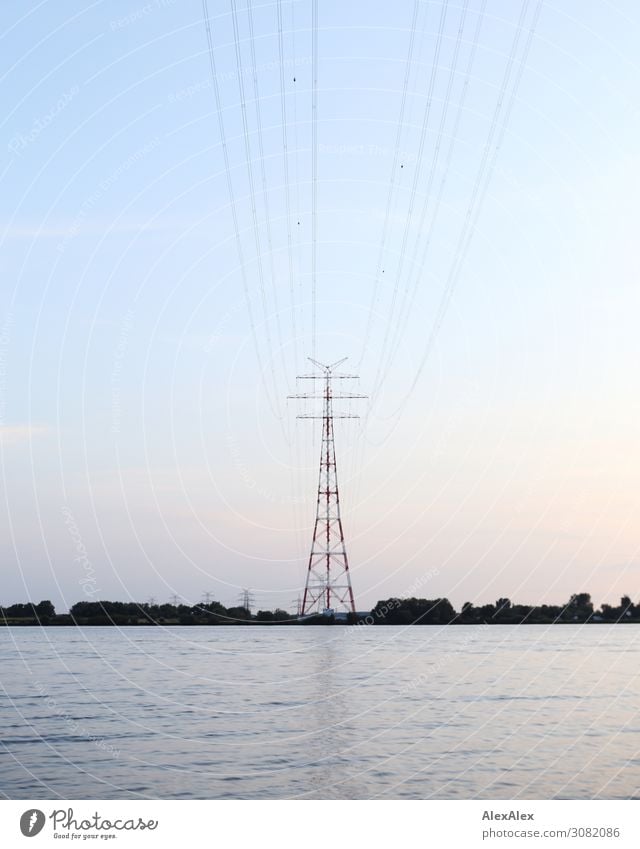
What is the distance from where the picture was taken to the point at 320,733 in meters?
43.8

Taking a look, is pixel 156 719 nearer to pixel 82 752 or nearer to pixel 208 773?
pixel 82 752

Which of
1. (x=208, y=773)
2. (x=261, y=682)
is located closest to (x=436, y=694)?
(x=261, y=682)

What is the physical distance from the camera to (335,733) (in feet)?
144

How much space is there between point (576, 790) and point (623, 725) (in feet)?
54.0

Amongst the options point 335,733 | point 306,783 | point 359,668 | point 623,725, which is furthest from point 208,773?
Answer: point 359,668

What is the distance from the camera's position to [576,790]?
31500 mm

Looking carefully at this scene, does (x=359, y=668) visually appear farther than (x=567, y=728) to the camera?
Yes

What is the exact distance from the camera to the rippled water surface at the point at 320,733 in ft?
107

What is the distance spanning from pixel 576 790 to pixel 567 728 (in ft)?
50.0

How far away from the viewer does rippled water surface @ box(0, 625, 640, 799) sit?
32625mm

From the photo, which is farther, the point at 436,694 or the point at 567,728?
the point at 436,694

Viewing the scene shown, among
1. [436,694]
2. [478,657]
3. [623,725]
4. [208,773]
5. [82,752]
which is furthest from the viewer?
[478,657]
